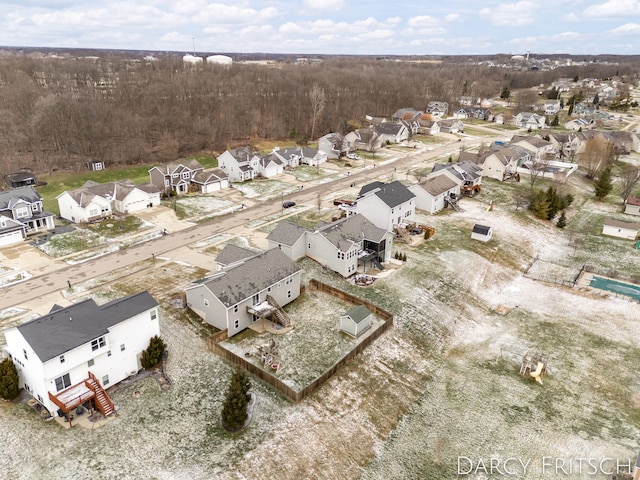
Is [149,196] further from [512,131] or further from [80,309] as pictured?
[512,131]

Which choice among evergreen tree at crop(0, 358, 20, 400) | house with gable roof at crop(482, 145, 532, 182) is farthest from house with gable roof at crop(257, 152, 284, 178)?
evergreen tree at crop(0, 358, 20, 400)

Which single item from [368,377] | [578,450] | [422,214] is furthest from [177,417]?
[422,214]

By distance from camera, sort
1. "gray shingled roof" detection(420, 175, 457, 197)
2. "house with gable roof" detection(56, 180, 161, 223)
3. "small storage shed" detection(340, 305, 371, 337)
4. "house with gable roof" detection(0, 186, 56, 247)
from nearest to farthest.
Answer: "small storage shed" detection(340, 305, 371, 337)
"house with gable roof" detection(0, 186, 56, 247)
"house with gable roof" detection(56, 180, 161, 223)
"gray shingled roof" detection(420, 175, 457, 197)

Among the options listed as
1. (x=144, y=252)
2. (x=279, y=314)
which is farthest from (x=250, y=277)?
Answer: (x=144, y=252)

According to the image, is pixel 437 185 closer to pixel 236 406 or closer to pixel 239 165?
pixel 239 165

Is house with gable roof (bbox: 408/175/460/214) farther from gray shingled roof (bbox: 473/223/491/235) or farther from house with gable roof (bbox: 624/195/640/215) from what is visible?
house with gable roof (bbox: 624/195/640/215)

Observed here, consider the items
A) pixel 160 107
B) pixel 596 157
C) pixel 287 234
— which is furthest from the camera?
pixel 160 107
